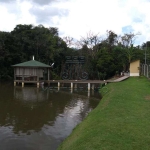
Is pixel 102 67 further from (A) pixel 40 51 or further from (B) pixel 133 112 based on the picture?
(B) pixel 133 112

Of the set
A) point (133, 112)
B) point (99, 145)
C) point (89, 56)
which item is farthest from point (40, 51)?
point (99, 145)


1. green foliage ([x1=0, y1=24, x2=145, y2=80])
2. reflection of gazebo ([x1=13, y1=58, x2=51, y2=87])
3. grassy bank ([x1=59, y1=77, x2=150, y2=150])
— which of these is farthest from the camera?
green foliage ([x1=0, y1=24, x2=145, y2=80])

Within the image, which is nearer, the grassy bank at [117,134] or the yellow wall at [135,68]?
the grassy bank at [117,134]

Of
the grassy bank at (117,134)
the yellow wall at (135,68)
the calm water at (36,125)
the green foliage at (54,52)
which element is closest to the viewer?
the grassy bank at (117,134)

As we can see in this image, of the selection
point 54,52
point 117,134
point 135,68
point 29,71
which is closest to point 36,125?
point 117,134

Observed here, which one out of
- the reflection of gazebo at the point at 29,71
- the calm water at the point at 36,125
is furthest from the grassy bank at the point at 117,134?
the reflection of gazebo at the point at 29,71

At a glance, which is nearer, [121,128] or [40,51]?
[121,128]

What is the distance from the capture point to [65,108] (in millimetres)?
16578

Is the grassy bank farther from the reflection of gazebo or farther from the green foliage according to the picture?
the green foliage

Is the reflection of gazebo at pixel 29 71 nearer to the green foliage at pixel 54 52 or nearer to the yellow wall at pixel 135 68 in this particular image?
the green foliage at pixel 54 52

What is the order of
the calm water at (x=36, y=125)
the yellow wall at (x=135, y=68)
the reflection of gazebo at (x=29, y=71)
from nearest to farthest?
the calm water at (x=36, y=125) < the reflection of gazebo at (x=29, y=71) < the yellow wall at (x=135, y=68)

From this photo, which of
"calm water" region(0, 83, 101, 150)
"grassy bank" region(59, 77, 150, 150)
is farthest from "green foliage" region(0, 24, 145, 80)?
"grassy bank" region(59, 77, 150, 150)

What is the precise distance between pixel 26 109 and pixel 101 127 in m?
8.58

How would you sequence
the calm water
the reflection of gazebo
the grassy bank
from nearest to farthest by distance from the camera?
the grassy bank
the calm water
the reflection of gazebo
